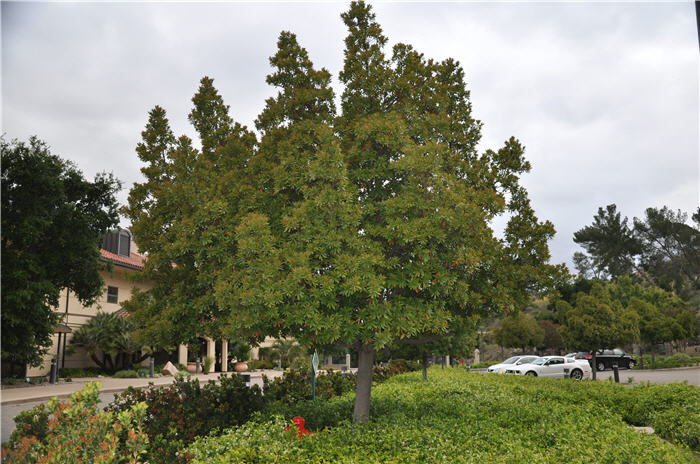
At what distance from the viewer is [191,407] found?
9.20 metres

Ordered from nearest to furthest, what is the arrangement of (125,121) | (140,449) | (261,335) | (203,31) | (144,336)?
(140,449), (203,31), (125,121), (261,335), (144,336)

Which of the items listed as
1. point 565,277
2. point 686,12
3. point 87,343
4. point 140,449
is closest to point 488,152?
point 565,277

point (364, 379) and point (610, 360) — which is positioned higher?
point (364, 379)

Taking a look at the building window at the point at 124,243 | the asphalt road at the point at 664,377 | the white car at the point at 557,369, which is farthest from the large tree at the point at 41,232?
the white car at the point at 557,369

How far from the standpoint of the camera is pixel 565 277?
10609 millimetres

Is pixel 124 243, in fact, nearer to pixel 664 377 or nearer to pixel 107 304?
pixel 107 304

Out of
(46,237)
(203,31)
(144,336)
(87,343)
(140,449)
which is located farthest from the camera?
(87,343)

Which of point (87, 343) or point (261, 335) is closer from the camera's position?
point (261, 335)

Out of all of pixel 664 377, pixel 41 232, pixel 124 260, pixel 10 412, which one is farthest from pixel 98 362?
pixel 664 377

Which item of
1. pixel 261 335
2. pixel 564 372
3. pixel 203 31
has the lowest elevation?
pixel 564 372

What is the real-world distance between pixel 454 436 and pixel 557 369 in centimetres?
2383

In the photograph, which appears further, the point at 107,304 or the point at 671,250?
the point at 671,250

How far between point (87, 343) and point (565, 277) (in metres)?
26.5

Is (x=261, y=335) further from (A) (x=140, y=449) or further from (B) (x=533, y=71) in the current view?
(B) (x=533, y=71)
